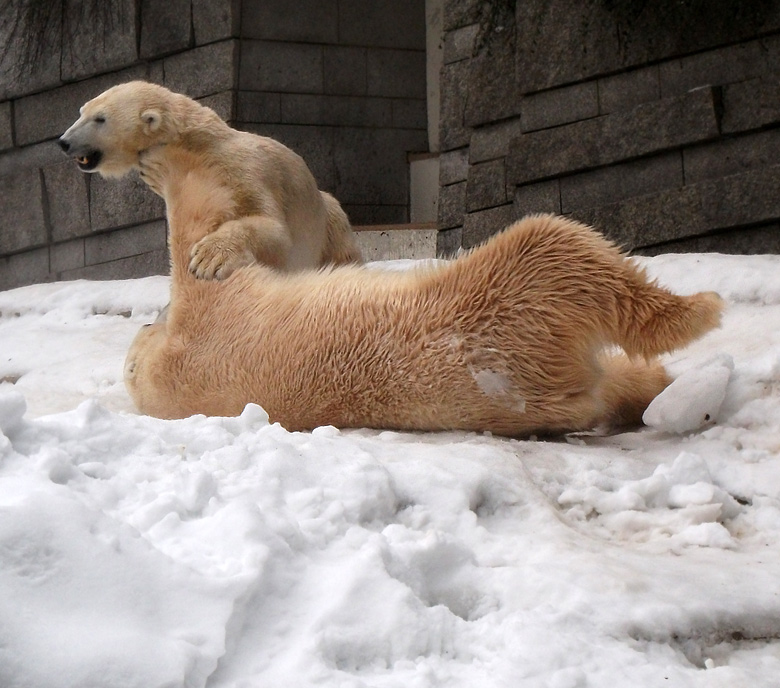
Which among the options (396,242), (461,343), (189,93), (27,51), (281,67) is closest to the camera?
(461,343)

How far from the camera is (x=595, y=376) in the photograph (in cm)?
266

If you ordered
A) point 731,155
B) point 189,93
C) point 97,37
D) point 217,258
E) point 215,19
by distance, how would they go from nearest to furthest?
point 217,258 → point 731,155 → point 215,19 → point 189,93 → point 97,37

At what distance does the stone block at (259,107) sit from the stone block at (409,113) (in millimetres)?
1063

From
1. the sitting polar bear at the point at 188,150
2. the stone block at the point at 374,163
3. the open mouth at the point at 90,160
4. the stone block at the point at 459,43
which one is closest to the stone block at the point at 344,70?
the stone block at the point at 374,163

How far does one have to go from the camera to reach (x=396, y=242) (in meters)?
7.25

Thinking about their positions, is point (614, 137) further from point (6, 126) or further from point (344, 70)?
point (6, 126)

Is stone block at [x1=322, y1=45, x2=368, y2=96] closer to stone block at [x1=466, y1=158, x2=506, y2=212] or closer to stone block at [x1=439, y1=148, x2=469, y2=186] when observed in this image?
stone block at [x1=439, y1=148, x2=469, y2=186]

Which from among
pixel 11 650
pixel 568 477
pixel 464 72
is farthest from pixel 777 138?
pixel 11 650

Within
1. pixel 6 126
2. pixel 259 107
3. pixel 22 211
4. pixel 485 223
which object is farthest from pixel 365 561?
pixel 6 126

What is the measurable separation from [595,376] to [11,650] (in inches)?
71.0

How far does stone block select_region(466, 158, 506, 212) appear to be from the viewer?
634cm

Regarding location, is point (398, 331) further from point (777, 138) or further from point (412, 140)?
point (412, 140)

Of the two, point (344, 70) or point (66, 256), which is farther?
point (66, 256)

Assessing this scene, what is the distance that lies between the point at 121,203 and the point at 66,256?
2.70 feet
